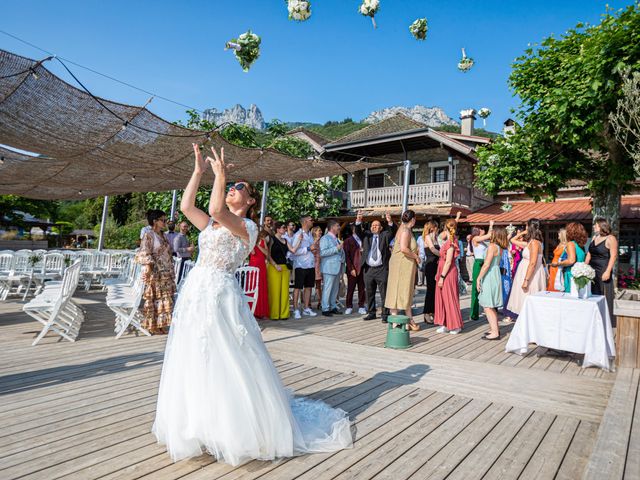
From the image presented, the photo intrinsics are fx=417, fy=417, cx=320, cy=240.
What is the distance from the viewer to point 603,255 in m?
6.29

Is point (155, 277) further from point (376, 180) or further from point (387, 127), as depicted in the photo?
point (387, 127)

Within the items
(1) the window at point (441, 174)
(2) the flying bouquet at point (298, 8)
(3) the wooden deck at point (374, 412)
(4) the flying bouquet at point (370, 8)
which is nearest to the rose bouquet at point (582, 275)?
(3) the wooden deck at point (374, 412)

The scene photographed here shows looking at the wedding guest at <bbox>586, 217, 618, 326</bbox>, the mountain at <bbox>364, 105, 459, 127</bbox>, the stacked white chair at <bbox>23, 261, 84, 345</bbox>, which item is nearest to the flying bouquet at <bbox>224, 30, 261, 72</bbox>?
the stacked white chair at <bbox>23, 261, 84, 345</bbox>

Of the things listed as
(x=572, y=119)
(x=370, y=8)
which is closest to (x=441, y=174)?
(x=572, y=119)

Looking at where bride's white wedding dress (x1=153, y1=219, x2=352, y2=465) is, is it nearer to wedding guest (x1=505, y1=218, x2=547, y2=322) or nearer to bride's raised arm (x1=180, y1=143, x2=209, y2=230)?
bride's raised arm (x1=180, y1=143, x2=209, y2=230)

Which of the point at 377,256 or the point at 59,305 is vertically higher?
the point at 377,256

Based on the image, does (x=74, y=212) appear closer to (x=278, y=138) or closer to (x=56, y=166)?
(x=278, y=138)

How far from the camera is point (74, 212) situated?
49.8m

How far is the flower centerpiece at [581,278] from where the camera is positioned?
4.86m

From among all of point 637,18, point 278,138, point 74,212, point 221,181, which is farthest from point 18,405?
point 74,212

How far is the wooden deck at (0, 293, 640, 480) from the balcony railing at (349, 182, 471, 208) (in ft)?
49.0

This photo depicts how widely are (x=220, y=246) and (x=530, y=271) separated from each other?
5.03m

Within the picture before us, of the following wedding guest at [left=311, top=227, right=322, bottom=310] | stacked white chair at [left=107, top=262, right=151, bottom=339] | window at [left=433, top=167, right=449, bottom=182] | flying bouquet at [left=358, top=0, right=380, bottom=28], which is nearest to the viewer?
flying bouquet at [left=358, top=0, right=380, bottom=28]

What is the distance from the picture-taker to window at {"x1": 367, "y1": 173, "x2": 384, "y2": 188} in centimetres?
2355
